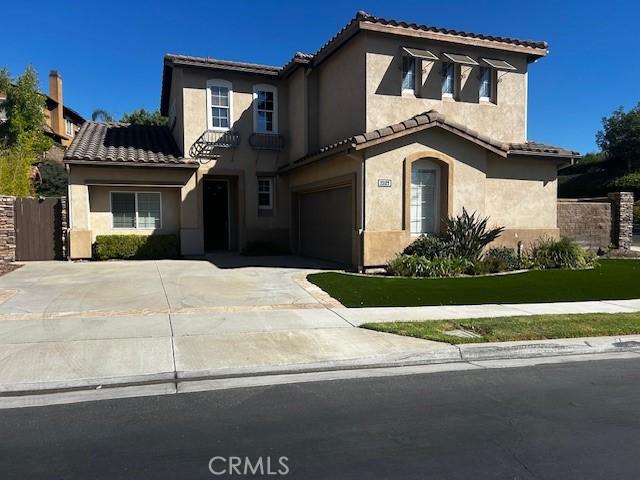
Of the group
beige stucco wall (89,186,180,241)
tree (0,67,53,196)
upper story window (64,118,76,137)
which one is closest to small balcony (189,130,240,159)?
beige stucco wall (89,186,180,241)

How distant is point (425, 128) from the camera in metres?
14.1

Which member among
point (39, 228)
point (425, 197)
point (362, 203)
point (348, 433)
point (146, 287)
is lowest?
point (348, 433)

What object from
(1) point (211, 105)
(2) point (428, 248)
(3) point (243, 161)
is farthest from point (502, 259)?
(1) point (211, 105)

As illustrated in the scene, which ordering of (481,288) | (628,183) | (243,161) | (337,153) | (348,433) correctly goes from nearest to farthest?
1. (348,433)
2. (481,288)
3. (337,153)
4. (243,161)
5. (628,183)

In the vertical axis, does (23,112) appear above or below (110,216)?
above

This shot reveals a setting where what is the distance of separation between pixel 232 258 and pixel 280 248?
87.0 inches

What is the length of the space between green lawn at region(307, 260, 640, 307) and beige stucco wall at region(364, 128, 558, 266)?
1726 mm

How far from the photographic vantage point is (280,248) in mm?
19234

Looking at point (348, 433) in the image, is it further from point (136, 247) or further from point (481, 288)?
point (136, 247)

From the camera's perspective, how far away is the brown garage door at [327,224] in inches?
603

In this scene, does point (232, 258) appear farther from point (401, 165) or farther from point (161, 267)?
point (401, 165)

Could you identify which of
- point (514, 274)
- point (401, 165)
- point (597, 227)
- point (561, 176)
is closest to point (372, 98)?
point (401, 165)

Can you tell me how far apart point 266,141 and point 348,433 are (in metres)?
15.8

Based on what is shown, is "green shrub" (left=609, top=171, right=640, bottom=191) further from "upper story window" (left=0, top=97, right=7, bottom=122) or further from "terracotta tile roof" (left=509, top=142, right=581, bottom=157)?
"upper story window" (left=0, top=97, right=7, bottom=122)
